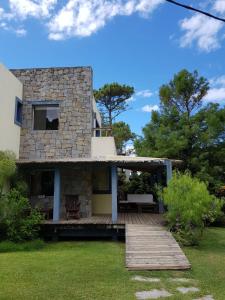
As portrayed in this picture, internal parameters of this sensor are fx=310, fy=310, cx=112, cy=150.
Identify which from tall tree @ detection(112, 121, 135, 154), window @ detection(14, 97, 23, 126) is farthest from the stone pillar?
tall tree @ detection(112, 121, 135, 154)

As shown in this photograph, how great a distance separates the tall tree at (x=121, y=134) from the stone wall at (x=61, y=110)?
1647 centimetres

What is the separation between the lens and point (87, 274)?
7301mm

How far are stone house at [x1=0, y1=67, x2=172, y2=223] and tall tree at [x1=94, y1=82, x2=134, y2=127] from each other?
1574cm

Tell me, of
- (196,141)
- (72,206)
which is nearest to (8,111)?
(72,206)

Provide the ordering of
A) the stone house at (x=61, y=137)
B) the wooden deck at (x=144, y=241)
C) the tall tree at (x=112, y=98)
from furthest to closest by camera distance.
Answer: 1. the tall tree at (x=112, y=98)
2. the stone house at (x=61, y=137)
3. the wooden deck at (x=144, y=241)

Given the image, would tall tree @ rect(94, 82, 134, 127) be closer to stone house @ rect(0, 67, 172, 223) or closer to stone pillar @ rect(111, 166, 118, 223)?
stone house @ rect(0, 67, 172, 223)

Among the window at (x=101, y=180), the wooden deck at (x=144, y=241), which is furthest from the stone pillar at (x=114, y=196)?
the window at (x=101, y=180)

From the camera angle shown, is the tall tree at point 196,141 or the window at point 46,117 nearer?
the window at point 46,117

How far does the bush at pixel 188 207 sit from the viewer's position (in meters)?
10.6

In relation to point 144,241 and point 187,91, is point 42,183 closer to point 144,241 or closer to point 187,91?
point 144,241

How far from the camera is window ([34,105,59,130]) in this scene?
15.5 metres

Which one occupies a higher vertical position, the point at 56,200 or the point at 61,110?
the point at 61,110

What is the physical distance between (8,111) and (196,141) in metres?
11.5

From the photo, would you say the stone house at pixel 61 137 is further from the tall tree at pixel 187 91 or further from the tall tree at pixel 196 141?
the tall tree at pixel 187 91
